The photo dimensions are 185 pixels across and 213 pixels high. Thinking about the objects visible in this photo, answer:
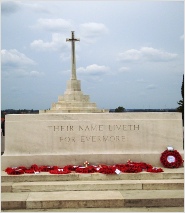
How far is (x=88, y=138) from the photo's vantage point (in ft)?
34.4

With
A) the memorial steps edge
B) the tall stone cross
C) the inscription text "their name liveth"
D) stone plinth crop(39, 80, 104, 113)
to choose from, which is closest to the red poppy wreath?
the memorial steps edge

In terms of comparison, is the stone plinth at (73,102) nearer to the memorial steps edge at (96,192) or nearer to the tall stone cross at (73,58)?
the tall stone cross at (73,58)

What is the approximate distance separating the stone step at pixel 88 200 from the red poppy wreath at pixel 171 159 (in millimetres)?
2033

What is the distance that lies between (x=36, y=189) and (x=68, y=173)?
3.69ft

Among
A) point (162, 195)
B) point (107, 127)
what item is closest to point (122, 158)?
point (107, 127)

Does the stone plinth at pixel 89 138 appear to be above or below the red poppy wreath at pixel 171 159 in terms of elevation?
above

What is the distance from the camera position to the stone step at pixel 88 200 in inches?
297

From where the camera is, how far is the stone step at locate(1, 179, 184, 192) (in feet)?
27.9

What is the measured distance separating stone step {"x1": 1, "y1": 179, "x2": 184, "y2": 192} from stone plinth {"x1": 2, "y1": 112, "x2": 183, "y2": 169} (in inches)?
60.7

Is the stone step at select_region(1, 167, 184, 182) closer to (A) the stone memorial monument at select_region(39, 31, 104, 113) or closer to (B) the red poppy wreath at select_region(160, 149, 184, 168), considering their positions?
(B) the red poppy wreath at select_region(160, 149, 184, 168)

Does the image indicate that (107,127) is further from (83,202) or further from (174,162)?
(83,202)

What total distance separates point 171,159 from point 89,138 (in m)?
2.69

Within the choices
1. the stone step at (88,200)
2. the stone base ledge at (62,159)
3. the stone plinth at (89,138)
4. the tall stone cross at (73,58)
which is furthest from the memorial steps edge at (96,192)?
the tall stone cross at (73,58)

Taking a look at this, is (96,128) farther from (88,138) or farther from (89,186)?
(89,186)
